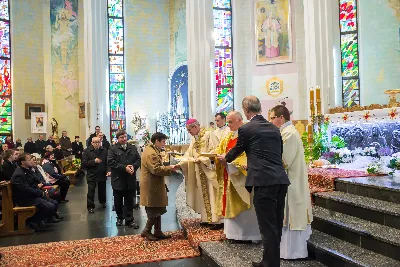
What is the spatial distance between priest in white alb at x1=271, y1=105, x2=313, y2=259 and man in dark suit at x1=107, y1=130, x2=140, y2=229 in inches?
129

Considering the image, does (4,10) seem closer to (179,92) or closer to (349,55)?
(179,92)

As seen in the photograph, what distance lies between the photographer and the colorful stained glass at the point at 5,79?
19.6m

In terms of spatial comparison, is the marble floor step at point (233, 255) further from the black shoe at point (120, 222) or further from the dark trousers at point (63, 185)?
the dark trousers at point (63, 185)

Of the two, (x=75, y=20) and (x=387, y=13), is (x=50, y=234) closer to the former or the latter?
(x=387, y=13)

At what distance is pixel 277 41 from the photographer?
59.5 ft

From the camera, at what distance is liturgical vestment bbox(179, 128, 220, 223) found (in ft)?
21.2

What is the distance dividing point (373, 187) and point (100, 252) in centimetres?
373

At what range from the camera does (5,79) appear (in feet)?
64.7

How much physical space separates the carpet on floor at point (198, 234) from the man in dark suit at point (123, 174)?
1.11 meters

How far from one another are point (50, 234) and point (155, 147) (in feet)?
8.12

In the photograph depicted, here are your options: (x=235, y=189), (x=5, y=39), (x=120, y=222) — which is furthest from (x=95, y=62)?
(x=235, y=189)

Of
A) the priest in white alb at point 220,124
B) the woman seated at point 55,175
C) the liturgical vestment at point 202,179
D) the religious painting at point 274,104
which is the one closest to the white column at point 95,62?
the religious painting at point 274,104

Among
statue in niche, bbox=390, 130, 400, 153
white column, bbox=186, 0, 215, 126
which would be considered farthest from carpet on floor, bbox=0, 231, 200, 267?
white column, bbox=186, 0, 215, 126

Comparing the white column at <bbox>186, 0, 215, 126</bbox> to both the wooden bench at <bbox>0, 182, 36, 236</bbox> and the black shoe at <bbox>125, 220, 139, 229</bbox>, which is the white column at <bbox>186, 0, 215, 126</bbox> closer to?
the black shoe at <bbox>125, 220, 139, 229</bbox>
